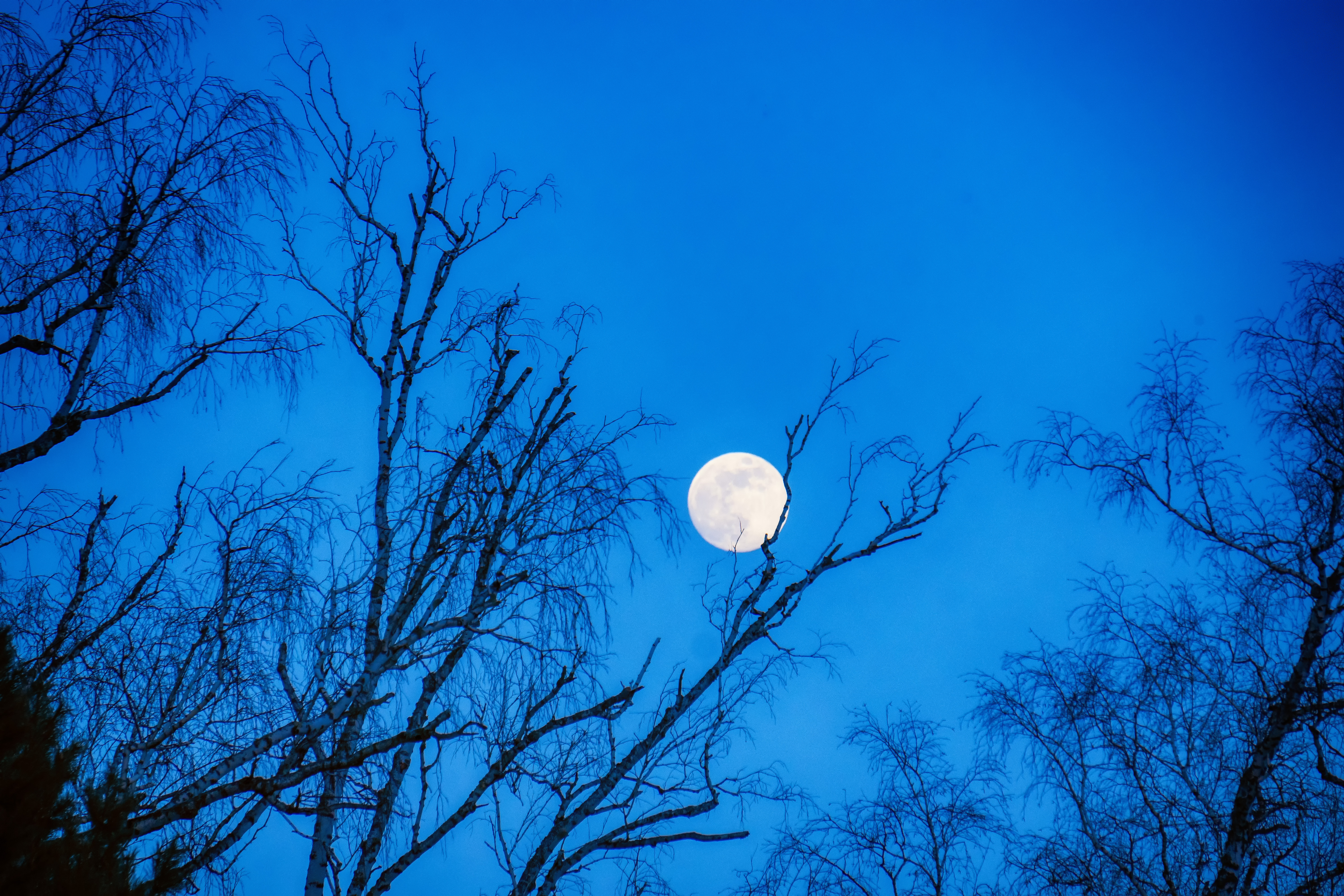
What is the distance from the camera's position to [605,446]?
595 cm

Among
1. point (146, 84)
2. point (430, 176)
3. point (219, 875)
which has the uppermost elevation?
point (430, 176)

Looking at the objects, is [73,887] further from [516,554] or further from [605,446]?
[605,446]

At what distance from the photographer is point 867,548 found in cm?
622

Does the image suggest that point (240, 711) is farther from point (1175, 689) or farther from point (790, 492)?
point (1175, 689)

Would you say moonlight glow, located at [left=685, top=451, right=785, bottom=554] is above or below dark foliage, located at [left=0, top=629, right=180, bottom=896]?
above

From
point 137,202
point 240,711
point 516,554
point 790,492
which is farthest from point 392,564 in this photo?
point 790,492

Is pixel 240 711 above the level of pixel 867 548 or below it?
below

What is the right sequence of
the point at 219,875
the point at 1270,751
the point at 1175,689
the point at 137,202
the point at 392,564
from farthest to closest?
1. the point at 1175,689
2. the point at 1270,751
3. the point at 392,564
4. the point at 137,202
5. the point at 219,875

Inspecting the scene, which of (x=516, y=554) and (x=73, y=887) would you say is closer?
(x=73, y=887)

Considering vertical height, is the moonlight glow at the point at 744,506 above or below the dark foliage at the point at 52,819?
above

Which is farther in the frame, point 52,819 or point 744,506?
point 744,506

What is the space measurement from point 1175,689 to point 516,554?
21.8 ft

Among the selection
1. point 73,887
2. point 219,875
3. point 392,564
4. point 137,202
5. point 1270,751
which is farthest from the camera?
point 1270,751

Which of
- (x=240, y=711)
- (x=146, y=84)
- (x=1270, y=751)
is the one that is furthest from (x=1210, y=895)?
(x=146, y=84)
